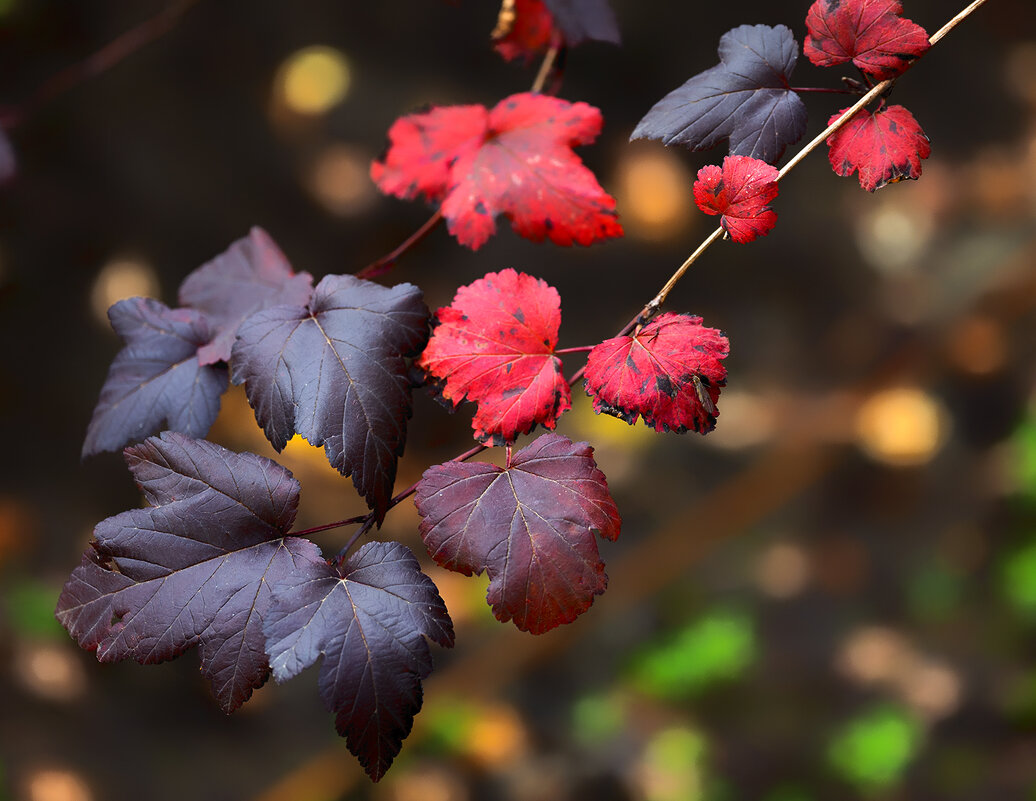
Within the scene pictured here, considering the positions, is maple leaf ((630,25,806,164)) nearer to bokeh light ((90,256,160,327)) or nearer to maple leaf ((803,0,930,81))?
maple leaf ((803,0,930,81))

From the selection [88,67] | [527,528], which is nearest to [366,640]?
[527,528]

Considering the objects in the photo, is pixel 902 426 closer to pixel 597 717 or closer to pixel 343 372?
pixel 597 717

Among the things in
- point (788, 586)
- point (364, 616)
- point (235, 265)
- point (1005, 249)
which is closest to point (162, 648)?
point (364, 616)

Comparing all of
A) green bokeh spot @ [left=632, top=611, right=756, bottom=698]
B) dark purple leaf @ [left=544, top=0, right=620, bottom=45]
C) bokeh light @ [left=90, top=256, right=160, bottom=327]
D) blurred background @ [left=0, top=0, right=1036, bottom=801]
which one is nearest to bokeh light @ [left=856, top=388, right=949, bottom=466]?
blurred background @ [left=0, top=0, right=1036, bottom=801]

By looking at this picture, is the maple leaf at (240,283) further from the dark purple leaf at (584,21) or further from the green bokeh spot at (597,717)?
the green bokeh spot at (597,717)

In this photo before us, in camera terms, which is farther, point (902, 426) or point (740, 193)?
point (902, 426)

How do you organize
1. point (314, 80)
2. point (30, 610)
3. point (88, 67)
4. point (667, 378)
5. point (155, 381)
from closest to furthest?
1. point (667, 378)
2. point (155, 381)
3. point (88, 67)
4. point (314, 80)
5. point (30, 610)

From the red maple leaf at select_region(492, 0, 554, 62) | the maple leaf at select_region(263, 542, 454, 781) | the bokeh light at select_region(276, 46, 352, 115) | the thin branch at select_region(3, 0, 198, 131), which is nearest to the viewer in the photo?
the maple leaf at select_region(263, 542, 454, 781)
